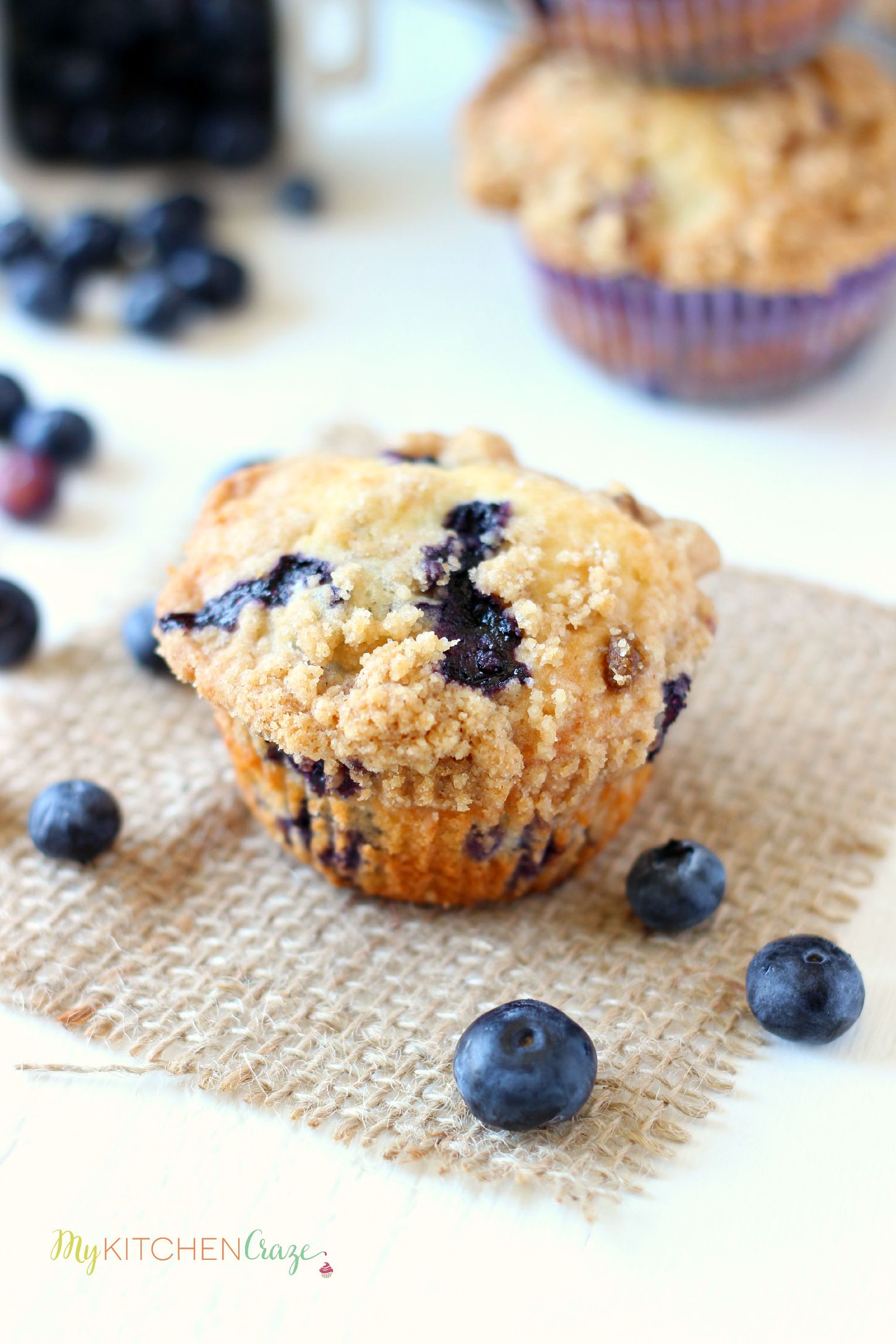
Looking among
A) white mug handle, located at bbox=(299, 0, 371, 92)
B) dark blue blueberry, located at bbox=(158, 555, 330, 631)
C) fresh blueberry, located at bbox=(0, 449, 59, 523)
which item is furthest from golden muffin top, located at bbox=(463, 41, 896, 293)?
dark blue blueberry, located at bbox=(158, 555, 330, 631)

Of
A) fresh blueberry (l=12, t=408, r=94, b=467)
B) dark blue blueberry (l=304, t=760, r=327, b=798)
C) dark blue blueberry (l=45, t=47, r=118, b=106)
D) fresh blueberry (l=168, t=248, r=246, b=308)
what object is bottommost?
fresh blueberry (l=12, t=408, r=94, b=467)

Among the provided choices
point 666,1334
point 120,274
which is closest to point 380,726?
point 666,1334

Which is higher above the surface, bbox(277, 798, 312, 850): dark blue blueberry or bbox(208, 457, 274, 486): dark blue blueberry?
bbox(208, 457, 274, 486): dark blue blueberry

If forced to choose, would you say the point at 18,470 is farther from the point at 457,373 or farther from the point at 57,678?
the point at 457,373

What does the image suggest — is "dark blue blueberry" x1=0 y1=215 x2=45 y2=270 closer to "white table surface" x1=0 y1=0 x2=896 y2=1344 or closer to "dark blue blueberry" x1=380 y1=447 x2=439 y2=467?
"white table surface" x1=0 y1=0 x2=896 y2=1344

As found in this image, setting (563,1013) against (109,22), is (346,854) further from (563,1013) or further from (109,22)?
(109,22)

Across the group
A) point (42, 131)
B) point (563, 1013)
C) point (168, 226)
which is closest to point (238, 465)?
point (168, 226)
